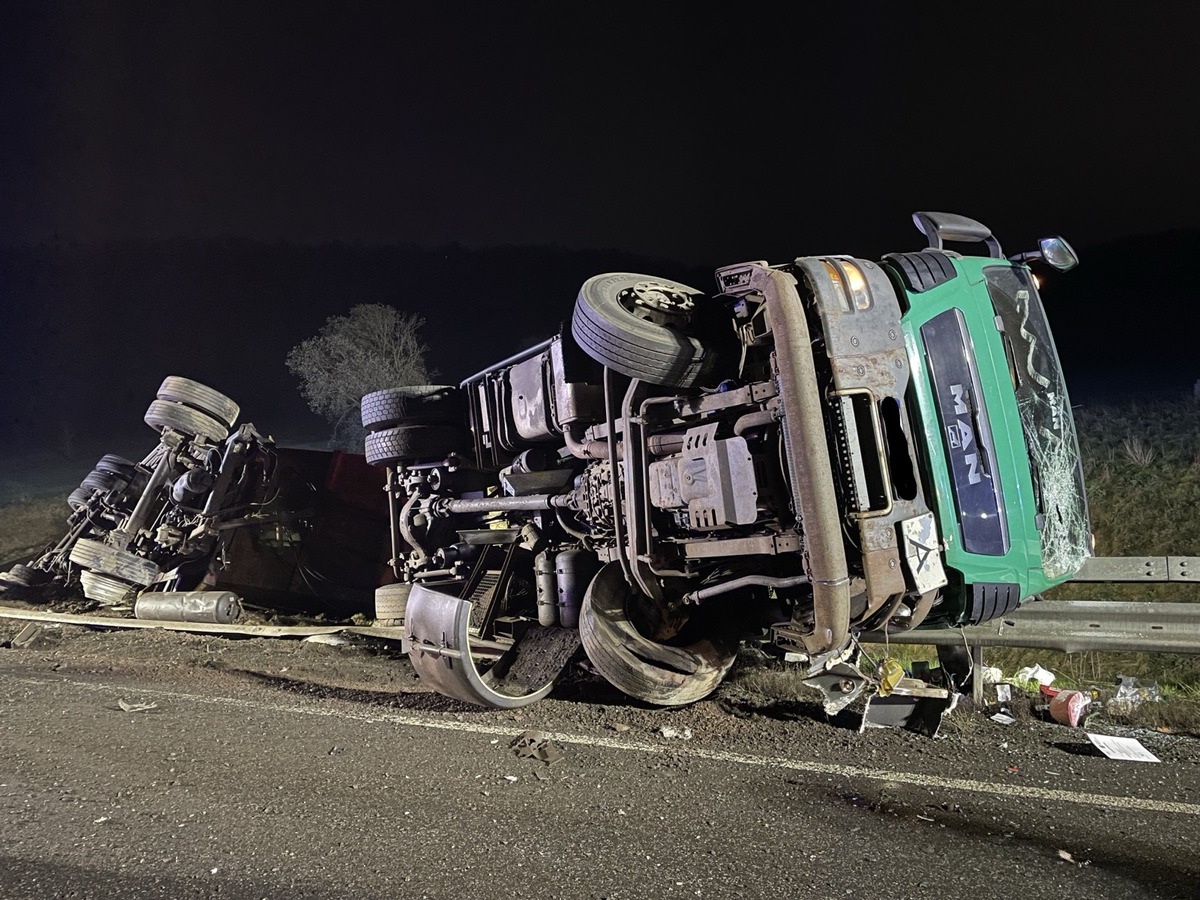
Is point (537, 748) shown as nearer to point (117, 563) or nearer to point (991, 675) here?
point (991, 675)

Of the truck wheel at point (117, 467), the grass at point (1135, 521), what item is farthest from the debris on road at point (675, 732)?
the truck wheel at point (117, 467)

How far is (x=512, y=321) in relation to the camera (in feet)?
45.5

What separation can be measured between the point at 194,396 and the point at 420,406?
3.35 m

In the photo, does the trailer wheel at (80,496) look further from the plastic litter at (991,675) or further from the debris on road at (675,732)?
the plastic litter at (991,675)

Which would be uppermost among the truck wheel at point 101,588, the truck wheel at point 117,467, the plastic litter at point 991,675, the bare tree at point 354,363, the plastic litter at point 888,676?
the bare tree at point 354,363

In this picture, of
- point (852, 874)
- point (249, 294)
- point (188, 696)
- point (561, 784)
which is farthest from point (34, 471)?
point (852, 874)

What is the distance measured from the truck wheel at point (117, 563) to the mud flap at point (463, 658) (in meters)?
4.57

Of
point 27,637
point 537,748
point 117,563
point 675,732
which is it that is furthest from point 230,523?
point 675,732

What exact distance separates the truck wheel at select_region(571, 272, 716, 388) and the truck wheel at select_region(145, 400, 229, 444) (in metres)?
5.59

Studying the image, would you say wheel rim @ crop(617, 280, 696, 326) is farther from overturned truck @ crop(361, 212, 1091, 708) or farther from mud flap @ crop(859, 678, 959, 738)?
mud flap @ crop(859, 678, 959, 738)

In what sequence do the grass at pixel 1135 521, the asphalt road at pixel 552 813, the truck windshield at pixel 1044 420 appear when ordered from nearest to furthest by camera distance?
the asphalt road at pixel 552 813
the truck windshield at pixel 1044 420
the grass at pixel 1135 521

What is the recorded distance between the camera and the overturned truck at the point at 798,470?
299 centimetres

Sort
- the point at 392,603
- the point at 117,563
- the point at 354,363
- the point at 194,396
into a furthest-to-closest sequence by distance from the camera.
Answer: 1. the point at 354,363
2. the point at 194,396
3. the point at 117,563
4. the point at 392,603

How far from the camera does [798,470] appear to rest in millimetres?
2951
